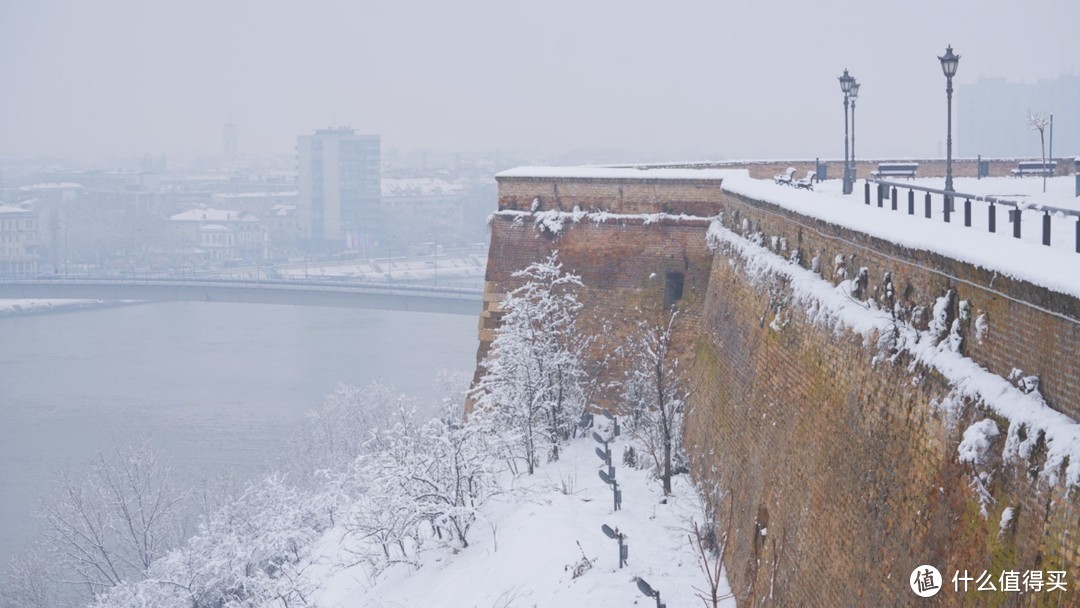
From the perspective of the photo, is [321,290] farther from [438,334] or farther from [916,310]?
[916,310]

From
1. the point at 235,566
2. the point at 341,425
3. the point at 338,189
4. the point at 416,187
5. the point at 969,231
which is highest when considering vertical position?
the point at 416,187

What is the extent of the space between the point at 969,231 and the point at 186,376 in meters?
49.5

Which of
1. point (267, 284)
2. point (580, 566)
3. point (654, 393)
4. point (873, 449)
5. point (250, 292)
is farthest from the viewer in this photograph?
point (250, 292)

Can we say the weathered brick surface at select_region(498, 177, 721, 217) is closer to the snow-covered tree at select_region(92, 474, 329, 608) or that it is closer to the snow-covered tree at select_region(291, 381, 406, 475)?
the snow-covered tree at select_region(92, 474, 329, 608)

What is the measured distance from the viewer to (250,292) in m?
62.2

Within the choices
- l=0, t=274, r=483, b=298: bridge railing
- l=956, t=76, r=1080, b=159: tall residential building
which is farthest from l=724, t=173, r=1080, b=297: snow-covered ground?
l=956, t=76, r=1080, b=159: tall residential building

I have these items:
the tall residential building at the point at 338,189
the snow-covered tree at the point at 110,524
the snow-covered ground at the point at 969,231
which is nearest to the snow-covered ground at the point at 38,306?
the tall residential building at the point at 338,189

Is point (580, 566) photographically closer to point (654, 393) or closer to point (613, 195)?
point (654, 393)

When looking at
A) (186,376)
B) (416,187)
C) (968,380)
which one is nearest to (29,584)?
(968,380)

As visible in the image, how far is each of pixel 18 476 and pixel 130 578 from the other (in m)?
11.0

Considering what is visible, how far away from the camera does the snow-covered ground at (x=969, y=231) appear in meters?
5.40

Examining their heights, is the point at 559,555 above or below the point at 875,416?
below

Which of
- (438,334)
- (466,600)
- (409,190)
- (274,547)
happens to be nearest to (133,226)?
(409,190)

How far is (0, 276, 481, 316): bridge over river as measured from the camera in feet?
192
